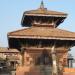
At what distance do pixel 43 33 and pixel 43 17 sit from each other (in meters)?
1.80

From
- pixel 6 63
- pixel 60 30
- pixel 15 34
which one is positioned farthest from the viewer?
pixel 6 63

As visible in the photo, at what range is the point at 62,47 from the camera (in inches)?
1048

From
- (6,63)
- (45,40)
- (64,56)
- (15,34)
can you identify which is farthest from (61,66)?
(6,63)

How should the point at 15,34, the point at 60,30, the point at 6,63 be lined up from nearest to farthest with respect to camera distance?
the point at 15,34 → the point at 60,30 → the point at 6,63

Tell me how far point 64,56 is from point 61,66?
0.86 metres

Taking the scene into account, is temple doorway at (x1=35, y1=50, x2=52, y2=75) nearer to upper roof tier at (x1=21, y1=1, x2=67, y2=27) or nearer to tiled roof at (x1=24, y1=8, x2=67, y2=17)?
upper roof tier at (x1=21, y1=1, x2=67, y2=27)

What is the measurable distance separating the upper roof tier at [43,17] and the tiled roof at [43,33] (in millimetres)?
572

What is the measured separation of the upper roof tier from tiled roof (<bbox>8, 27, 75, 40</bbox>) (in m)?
0.57

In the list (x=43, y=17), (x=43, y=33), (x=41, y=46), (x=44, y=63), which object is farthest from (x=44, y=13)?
(x=44, y=63)

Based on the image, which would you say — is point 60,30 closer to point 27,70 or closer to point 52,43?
point 52,43

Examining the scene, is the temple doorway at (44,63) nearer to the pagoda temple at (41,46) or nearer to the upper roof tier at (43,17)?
the pagoda temple at (41,46)

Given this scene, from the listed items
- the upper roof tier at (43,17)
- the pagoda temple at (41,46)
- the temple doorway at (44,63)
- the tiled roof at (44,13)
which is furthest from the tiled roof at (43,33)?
the temple doorway at (44,63)

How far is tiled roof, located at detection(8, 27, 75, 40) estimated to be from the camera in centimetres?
2552

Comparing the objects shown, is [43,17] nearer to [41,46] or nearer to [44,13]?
[44,13]
